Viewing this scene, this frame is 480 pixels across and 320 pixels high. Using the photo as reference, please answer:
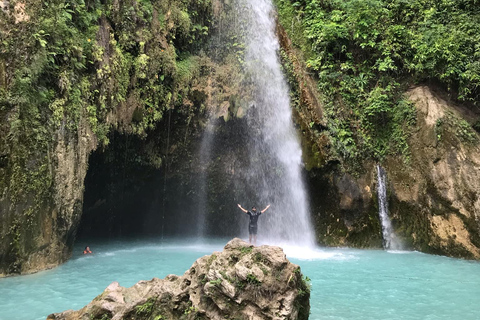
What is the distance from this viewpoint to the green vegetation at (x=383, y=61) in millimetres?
12523

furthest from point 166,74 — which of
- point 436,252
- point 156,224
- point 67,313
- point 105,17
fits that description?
point 436,252

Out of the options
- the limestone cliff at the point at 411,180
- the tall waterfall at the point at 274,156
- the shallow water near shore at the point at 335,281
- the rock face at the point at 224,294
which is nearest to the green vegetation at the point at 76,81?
the shallow water near shore at the point at 335,281

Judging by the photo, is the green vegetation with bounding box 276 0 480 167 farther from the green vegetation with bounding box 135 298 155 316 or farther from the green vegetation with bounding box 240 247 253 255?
the green vegetation with bounding box 135 298 155 316

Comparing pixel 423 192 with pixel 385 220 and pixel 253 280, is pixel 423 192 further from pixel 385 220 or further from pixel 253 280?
pixel 253 280

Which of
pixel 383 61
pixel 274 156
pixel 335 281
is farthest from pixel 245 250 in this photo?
pixel 383 61

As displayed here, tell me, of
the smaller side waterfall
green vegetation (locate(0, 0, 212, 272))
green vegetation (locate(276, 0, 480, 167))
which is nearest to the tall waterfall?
green vegetation (locate(276, 0, 480, 167))

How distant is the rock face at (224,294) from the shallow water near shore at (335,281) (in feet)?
4.98

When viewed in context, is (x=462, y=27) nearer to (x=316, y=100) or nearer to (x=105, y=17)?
(x=316, y=100)

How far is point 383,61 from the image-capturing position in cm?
1355

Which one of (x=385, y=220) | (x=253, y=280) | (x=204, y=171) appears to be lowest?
(x=253, y=280)

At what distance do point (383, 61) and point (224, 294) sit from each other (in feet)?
38.9

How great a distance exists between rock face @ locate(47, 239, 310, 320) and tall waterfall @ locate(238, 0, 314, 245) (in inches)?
346

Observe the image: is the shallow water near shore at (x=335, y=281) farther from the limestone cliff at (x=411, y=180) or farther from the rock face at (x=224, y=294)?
the rock face at (x=224, y=294)

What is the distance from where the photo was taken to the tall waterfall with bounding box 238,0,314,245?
44.3 feet
